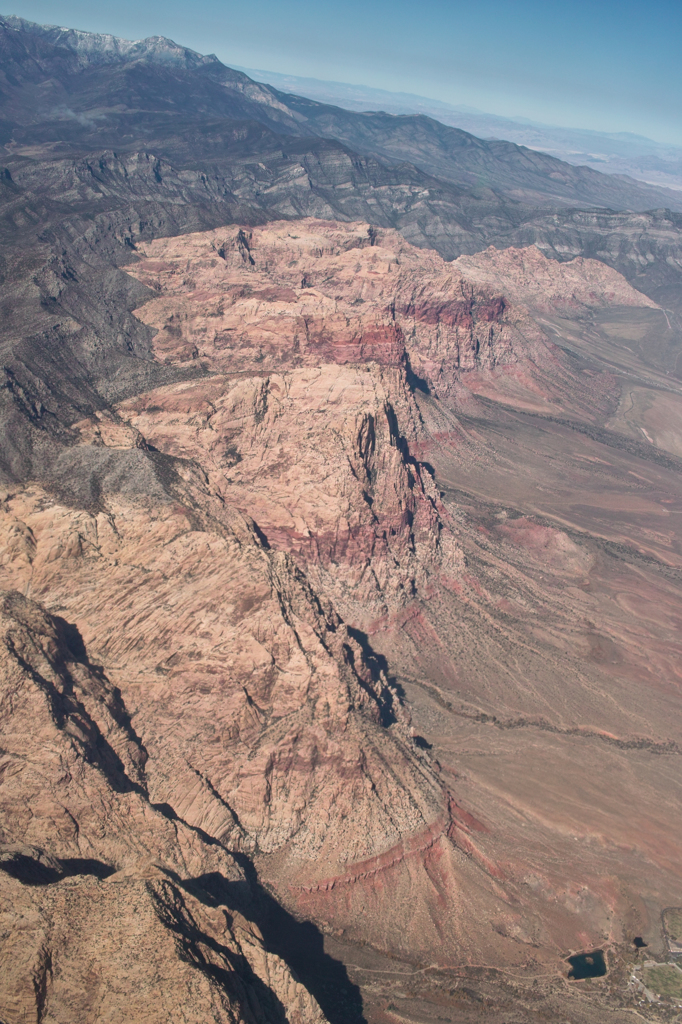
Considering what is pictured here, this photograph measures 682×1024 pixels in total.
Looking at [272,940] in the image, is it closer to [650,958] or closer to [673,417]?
[650,958]

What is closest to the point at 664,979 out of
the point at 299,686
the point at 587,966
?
A: the point at 587,966

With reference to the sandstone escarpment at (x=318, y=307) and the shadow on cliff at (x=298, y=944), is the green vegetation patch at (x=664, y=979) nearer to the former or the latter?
the shadow on cliff at (x=298, y=944)

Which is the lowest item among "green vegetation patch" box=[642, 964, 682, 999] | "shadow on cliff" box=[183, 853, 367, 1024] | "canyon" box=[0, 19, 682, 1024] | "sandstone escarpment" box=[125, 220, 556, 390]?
"green vegetation patch" box=[642, 964, 682, 999]

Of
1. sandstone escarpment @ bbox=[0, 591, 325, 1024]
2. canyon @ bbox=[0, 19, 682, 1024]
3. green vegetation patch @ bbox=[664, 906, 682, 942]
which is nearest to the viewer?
sandstone escarpment @ bbox=[0, 591, 325, 1024]

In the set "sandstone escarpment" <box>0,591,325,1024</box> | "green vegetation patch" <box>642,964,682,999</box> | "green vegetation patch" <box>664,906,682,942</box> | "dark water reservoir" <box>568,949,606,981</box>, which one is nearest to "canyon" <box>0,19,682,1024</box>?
"sandstone escarpment" <box>0,591,325,1024</box>

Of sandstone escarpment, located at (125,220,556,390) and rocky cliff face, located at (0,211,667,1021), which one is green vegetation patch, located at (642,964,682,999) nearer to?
rocky cliff face, located at (0,211,667,1021)

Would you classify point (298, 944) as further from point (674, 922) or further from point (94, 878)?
point (674, 922)

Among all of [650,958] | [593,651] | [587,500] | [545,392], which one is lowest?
[650,958]

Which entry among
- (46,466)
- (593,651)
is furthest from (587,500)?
(46,466)
